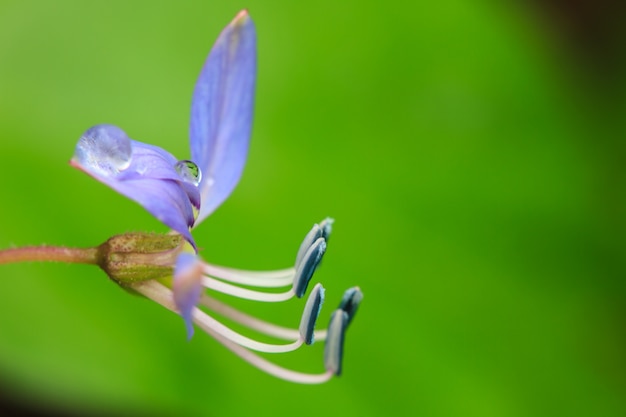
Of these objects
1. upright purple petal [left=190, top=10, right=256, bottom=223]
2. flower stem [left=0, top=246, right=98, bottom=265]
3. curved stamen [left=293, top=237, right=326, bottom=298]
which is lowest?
flower stem [left=0, top=246, right=98, bottom=265]

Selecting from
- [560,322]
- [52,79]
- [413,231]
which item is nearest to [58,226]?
[52,79]

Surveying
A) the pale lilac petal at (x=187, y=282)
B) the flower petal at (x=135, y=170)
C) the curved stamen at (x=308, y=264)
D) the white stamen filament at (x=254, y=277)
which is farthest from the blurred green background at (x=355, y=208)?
the pale lilac petal at (x=187, y=282)

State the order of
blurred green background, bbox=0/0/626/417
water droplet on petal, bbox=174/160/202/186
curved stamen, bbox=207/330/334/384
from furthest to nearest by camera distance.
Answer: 1. blurred green background, bbox=0/0/626/417
2. curved stamen, bbox=207/330/334/384
3. water droplet on petal, bbox=174/160/202/186

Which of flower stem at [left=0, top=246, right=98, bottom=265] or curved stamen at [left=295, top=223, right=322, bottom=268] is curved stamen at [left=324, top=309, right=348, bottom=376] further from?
flower stem at [left=0, top=246, right=98, bottom=265]

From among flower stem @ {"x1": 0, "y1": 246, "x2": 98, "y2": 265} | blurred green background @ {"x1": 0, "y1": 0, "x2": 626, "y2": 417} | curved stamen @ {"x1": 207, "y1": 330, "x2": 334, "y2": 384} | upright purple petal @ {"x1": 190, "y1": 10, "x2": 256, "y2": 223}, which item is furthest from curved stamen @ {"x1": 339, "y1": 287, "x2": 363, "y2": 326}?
blurred green background @ {"x1": 0, "y1": 0, "x2": 626, "y2": 417}

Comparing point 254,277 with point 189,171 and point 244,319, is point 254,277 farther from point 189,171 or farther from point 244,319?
point 189,171

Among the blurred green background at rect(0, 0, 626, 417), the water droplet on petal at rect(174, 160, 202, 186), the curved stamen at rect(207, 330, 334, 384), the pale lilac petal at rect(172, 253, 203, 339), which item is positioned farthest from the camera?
the blurred green background at rect(0, 0, 626, 417)

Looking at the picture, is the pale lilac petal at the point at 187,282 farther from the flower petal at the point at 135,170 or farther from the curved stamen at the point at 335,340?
the curved stamen at the point at 335,340
